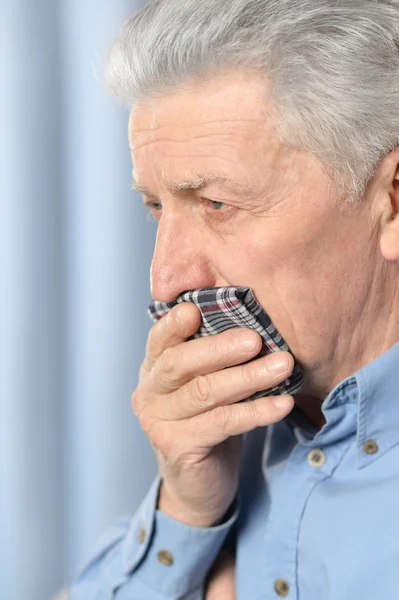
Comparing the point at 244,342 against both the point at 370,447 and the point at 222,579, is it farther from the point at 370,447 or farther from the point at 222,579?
the point at 222,579

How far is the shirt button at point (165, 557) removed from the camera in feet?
5.05

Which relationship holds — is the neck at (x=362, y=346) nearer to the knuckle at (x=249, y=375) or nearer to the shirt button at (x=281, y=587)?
the knuckle at (x=249, y=375)

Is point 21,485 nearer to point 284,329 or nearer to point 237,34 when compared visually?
point 284,329

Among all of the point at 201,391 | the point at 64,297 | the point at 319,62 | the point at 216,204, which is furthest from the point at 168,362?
the point at 64,297

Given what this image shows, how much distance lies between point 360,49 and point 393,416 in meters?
0.55

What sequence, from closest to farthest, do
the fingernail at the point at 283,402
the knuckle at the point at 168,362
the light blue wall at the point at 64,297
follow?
the fingernail at the point at 283,402 < the knuckle at the point at 168,362 < the light blue wall at the point at 64,297

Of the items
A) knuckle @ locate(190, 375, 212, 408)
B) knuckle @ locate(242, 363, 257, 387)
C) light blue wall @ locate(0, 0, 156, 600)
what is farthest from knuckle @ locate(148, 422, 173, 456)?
light blue wall @ locate(0, 0, 156, 600)

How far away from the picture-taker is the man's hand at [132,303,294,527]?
51.6 inches

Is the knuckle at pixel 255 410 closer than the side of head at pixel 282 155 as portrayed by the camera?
No

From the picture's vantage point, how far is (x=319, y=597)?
1324 mm

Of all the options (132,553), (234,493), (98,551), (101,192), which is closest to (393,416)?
(234,493)

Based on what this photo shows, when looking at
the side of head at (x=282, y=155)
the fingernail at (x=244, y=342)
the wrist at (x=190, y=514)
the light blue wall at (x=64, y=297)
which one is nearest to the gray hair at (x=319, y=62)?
the side of head at (x=282, y=155)

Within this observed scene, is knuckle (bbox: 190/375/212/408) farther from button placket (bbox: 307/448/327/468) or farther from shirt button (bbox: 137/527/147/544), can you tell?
shirt button (bbox: 137/527/147/544)

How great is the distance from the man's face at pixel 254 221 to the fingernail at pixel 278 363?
0.03m
